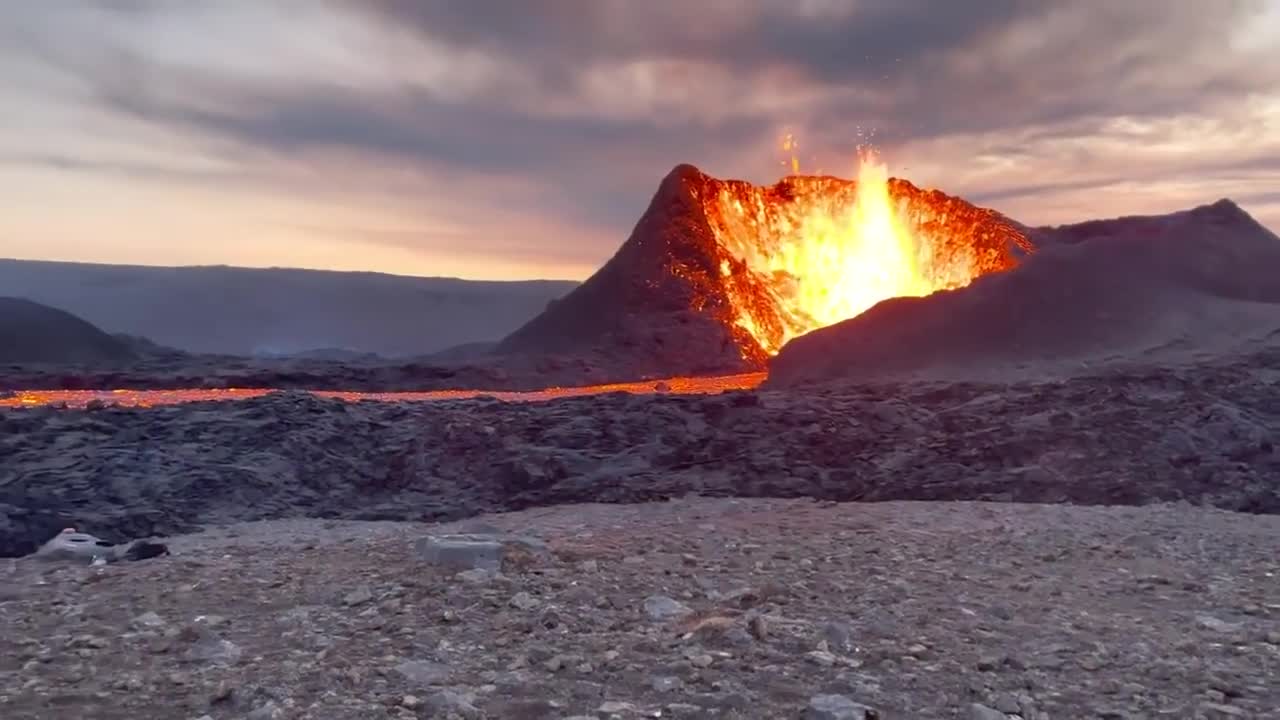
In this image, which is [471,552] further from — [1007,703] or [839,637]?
[1007,703]

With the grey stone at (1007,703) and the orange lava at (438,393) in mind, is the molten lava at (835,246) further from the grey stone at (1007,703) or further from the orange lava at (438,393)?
the grey stone at (1007,703)

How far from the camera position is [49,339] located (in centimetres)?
3800

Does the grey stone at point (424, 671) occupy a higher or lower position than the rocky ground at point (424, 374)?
higher

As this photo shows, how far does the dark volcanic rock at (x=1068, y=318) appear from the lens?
20.0 m

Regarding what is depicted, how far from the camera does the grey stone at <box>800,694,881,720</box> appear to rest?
13.8 ft

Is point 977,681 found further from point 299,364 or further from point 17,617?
point 299,364

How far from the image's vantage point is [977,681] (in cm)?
477

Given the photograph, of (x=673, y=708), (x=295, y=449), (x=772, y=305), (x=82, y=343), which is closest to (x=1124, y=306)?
(x=772, y=305)

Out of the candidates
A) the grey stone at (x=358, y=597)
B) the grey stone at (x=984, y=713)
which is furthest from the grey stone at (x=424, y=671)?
the grey stone at (x=984, y=713)

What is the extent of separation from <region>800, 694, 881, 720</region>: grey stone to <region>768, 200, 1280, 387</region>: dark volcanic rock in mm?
14687

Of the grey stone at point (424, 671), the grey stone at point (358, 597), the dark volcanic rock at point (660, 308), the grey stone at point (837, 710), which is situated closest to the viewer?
the grey stone at point (837, 710)

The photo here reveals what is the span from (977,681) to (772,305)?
25.7 metres

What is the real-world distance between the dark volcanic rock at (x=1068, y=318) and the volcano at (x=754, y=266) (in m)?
4.16

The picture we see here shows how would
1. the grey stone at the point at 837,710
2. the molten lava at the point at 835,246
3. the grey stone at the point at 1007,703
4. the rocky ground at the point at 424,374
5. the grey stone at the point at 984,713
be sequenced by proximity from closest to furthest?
the grey stone at the point at 837,710 → the grey stone at the point at 984,713 → the grey stone at the point at 1007,703 → the rocky ground at the point at 424,374 → the molten lava at the point at 835,246
